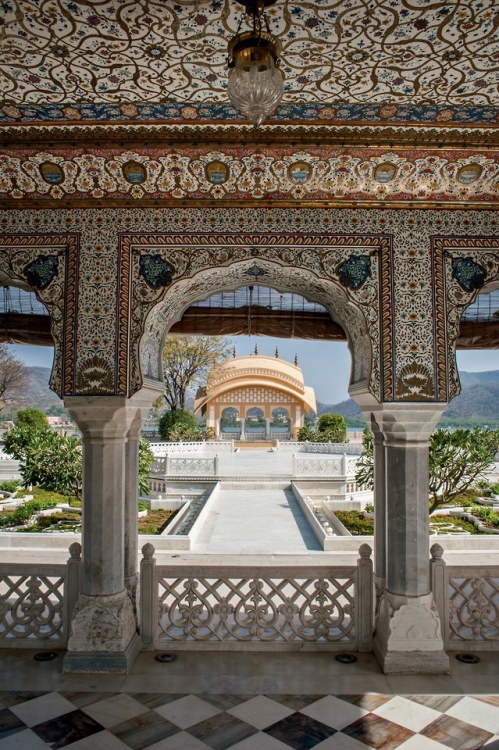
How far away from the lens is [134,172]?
385 centimetres

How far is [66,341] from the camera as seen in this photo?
3959 mm

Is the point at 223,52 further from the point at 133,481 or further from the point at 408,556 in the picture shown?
the point at 408,556

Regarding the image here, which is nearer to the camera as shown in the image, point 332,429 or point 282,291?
point 282,291

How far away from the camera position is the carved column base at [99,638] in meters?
3.79

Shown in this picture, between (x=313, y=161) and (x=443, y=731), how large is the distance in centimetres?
358

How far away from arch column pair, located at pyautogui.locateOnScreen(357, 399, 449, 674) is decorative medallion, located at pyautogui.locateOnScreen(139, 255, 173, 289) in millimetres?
1805

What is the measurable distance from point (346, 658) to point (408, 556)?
0.89m

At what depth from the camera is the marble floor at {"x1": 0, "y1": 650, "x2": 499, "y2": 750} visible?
3.04 meters

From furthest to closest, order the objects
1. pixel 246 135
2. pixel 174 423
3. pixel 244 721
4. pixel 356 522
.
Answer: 1. pixel 174 423
2. pixel 356 522
3. pixel 246 135
4. pixel 244 721

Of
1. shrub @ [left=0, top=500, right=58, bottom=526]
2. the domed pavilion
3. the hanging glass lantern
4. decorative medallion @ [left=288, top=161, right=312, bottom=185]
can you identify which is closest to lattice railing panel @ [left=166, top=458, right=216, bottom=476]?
shrub @ [left=0, top=500, right=58, bottom=526]

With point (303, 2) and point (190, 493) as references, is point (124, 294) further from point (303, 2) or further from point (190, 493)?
point (190, 493)

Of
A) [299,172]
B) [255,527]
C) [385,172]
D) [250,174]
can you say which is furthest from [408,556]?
[255,527]

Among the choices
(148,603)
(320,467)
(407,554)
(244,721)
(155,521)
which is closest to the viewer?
(244,721)

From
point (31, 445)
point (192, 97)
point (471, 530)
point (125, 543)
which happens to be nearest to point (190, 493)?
point (31, 445)
